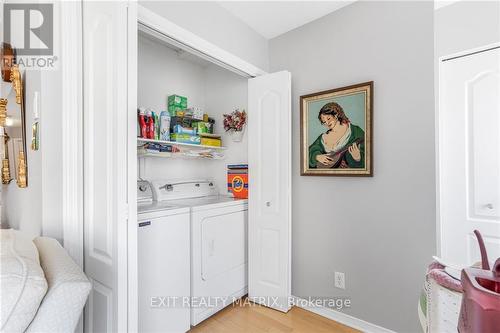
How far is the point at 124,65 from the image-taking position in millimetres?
1090

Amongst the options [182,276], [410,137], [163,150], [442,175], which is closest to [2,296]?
[182,276]

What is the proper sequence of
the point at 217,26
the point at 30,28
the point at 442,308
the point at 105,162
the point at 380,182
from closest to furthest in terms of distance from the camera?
the point at 442,308 < the point at 105,162 < the point at 30,28 < the point at 380,182 < the point at 217,26

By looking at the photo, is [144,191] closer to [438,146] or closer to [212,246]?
[212,246]

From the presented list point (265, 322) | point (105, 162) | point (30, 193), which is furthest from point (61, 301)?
point (265, 322)

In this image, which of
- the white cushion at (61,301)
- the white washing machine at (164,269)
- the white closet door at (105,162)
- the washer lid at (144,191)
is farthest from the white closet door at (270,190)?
the white cushion at (61,301)

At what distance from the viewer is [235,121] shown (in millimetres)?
2660

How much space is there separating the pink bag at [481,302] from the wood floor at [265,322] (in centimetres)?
190

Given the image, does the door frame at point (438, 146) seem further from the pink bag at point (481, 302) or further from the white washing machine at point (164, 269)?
the white washing machine at point (164, 269)

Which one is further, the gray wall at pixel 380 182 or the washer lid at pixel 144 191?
the washer lid at pixel 144 191

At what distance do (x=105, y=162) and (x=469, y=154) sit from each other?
2223 mm

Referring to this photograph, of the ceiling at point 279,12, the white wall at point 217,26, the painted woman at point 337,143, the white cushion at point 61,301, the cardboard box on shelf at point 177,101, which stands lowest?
the white cushion at point 61,301

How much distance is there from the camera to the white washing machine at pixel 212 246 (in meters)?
1.99

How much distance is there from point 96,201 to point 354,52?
81.8 inches

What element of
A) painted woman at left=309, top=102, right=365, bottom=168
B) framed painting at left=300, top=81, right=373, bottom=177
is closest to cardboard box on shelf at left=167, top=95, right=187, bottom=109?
framed painting at left=300, top=81, right=373, bottom=177
